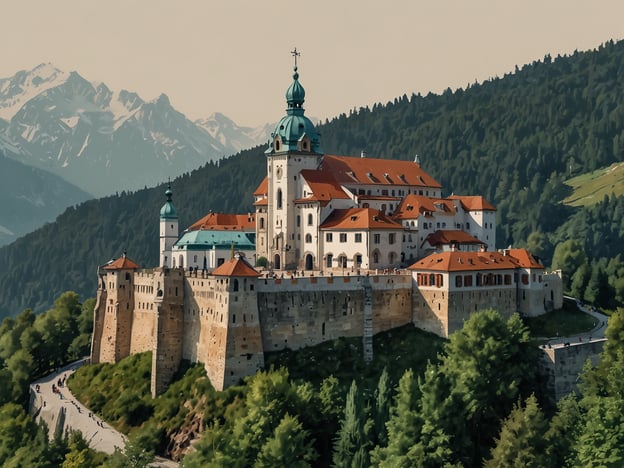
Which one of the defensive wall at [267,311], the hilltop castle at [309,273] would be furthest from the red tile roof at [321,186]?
the defensive wall at [267,311]

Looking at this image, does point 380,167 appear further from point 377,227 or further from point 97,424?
point 97,424

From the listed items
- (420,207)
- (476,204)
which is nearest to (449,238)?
(420,207)

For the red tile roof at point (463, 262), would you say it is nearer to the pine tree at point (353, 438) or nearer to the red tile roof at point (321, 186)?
the red tile roof at point (321, 186)

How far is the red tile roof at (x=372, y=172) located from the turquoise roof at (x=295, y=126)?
157 inches

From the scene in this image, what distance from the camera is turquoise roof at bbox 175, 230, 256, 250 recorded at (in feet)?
444

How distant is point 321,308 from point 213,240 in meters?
31.3

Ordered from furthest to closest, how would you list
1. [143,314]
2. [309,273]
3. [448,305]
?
[143,314] < [309,273] < [448,305]

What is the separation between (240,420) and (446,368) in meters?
22.0

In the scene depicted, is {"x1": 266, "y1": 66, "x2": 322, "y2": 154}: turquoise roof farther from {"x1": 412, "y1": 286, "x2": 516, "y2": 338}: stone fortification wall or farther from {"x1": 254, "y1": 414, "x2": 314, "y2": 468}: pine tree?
{"x1": 254, "y1": 414, "x2": 314, "y2": 468}: pine tree

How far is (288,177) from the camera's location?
134 metres

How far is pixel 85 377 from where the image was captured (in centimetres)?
12650

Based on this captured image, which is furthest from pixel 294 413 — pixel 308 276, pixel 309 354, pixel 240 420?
pixel 308 276

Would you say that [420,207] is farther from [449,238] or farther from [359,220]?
[359,220]

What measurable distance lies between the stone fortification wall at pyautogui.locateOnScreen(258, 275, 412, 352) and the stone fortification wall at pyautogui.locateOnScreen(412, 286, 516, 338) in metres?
1.99
